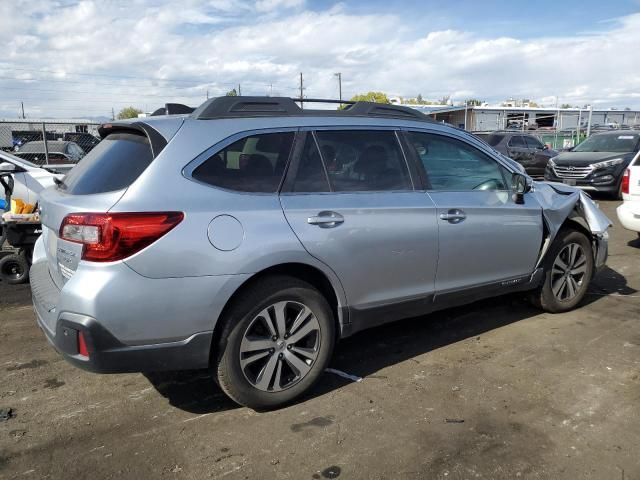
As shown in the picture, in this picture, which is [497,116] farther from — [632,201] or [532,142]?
[632,201]

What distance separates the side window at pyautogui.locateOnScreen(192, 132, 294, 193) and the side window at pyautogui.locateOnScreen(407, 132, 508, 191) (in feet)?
3.63

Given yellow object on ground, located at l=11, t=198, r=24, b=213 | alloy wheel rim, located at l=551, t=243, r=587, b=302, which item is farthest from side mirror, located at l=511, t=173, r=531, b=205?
yellow object on ground, located at l=11, t=198, r=24, b=213

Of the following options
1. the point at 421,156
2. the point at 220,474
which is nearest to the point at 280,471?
the point at 220,474

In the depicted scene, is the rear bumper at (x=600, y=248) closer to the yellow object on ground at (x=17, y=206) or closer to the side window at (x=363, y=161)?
the side window at (x=363, y=161)

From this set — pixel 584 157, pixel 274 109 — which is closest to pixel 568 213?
pixel 274 109

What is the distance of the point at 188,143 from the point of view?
311 cm

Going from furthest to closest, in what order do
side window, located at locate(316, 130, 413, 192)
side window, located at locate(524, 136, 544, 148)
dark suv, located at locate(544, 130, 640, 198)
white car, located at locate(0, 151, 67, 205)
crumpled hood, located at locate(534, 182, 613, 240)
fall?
1. side window, located at locate(524, 136, 544, 148)
2. dark suv, located at locate(544, 130, 640, 198)
3. white car, located at locate(0, 151, 67, 205)
4. crumpled hood, located at locate(534, 182, 613, 240)
5. side window, located at locate(316, 130, 413, 192)

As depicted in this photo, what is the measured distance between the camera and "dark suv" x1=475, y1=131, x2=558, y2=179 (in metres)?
18.9

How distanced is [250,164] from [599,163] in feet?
40.4

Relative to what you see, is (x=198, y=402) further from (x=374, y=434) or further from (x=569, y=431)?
(x=569, y=431)

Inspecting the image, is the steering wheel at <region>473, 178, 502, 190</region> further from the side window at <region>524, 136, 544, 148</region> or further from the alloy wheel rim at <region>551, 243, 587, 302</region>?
the side window at <region>524, 136, 544, 148</region>

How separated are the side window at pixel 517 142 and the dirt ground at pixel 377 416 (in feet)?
51.1

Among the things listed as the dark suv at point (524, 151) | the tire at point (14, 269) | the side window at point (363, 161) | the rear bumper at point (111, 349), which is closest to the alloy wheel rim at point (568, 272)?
the side window at point (363, 161)

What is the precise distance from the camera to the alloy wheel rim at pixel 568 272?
4.93m
